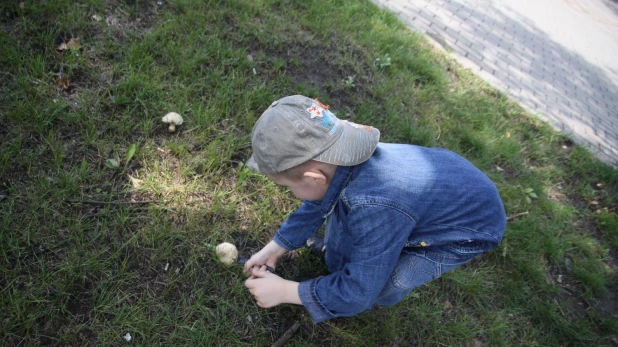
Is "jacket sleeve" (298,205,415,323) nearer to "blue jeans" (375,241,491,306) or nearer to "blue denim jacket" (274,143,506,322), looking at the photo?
"blue denim jacket" (274,143,506,322)

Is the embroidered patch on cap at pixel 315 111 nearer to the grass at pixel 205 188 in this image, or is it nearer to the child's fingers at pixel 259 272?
the child's fingers at pixel 259 272

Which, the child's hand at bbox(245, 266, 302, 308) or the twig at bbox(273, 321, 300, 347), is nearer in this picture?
the child's hand at bbox(245, 266, 302, 308)

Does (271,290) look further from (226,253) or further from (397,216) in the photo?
(397,216)

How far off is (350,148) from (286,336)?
107 centimetres

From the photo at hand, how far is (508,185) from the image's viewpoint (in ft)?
10.9

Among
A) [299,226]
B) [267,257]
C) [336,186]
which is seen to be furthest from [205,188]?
[336,186]

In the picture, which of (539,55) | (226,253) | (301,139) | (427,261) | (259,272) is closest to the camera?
(301,139)

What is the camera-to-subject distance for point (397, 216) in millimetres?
1521

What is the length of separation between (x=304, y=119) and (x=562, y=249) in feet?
8.25

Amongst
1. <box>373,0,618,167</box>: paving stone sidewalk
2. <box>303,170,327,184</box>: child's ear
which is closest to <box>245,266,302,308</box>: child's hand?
<box>303,170,327,184</box>: child's ear

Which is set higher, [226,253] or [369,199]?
[369,199]

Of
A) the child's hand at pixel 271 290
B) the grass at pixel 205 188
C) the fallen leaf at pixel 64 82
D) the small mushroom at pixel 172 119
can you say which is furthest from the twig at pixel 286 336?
the fallen leaf at pixel 64 82

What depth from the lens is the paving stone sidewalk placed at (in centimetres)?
479

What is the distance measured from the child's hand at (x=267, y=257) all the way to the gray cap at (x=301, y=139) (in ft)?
2.37
